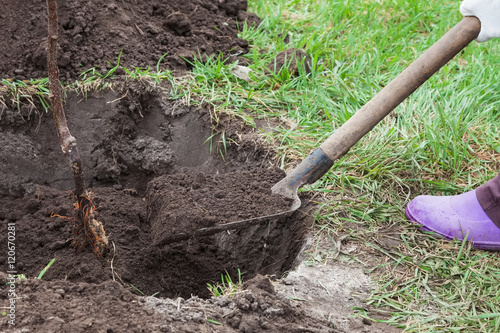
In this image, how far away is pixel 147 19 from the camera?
332 cm

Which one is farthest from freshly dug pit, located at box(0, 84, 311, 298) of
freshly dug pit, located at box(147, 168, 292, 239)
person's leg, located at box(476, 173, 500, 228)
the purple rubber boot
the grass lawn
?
person's leg, located at box(476, 173, 500, 228)

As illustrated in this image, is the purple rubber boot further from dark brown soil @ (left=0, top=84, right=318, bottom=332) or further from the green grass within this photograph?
dark brown soil @ (left=0, top=84, right=318, bottom=332)

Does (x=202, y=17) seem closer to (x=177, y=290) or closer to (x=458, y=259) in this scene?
(x=177, y=290)

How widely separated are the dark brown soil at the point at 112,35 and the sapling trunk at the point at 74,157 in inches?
40.6

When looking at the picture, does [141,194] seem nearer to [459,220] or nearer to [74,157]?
[74,157]

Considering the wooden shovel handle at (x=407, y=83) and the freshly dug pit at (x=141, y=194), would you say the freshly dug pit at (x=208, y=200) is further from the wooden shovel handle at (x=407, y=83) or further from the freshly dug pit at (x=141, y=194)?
the wooden shovel handle at (x=407, y=83)

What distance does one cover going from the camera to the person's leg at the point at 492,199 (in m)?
2.18

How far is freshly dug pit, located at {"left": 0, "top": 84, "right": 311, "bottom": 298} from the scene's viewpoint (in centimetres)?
208

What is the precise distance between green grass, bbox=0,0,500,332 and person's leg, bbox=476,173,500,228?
0.65 ft

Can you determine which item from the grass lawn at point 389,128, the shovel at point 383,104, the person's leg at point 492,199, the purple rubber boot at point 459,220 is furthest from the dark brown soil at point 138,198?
the person's leg at point 492,199

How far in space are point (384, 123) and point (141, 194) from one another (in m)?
1.47

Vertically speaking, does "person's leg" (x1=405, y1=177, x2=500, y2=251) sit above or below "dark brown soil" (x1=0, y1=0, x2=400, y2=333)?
below

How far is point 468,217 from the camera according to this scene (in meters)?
2.22

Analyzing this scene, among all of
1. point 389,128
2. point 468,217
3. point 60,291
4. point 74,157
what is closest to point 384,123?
point 389,128
